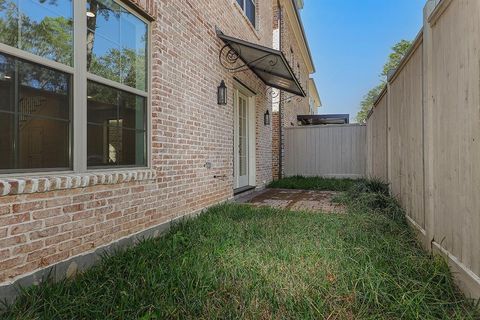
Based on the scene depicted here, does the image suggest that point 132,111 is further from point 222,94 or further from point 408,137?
point 408,137

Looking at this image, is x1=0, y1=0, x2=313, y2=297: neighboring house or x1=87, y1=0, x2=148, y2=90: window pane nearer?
x1=0, y1=0, x2=313, y2=297: neighboring house

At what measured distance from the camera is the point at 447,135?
2.23 m

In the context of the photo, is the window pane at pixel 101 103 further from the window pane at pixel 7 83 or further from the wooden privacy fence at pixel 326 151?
the wooden privacy fence at pixel 326 151

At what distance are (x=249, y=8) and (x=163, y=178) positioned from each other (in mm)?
5669

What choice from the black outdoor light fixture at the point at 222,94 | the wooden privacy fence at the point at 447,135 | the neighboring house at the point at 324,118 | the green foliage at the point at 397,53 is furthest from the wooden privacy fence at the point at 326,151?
the green foliage at the point at 397,53

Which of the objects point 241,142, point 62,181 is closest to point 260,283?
point 62,181

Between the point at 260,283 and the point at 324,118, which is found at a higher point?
the point at 324,118

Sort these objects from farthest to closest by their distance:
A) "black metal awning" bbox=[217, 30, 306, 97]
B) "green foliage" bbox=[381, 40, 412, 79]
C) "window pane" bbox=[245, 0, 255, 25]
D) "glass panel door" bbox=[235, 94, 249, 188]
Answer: "green foliage" bbox=[381, 40, 412, 79], "window pane" bbox=[245, 0, 255, 25], "glass panel door" bbox=[235, 94, 249, 188], "black metal awning" bbox=[217, 30, 306, 97]

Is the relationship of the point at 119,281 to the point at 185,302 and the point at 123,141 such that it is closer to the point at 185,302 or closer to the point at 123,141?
the point at 185,302

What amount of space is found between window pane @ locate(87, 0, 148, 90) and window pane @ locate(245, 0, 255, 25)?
466 cm

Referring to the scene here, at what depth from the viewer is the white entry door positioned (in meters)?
6.62

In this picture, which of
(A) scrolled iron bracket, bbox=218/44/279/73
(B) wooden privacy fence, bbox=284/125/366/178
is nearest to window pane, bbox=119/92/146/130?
(A) scrolled iron bracket, bbox=218/44/279/73

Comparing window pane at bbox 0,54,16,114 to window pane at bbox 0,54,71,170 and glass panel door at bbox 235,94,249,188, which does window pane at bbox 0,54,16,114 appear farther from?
glass panel door at bbox 235,94,249,188

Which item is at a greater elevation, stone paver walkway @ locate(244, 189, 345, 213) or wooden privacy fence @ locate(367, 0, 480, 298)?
wooden privacy fence @ locate(367, 0, 480, 298)
